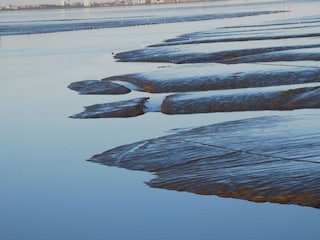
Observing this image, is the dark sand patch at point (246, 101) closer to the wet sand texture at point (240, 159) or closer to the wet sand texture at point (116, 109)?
the wet sand texture at point (116, 109)

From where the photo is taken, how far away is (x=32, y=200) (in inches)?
291

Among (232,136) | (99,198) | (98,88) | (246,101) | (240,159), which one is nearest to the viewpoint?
Result: (99,198)

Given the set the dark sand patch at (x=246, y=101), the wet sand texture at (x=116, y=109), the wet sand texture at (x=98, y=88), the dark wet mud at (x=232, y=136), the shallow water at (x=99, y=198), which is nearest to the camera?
the shallow water at (x=99, y=198)

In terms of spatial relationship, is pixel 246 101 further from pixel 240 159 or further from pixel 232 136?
pixel 240 159

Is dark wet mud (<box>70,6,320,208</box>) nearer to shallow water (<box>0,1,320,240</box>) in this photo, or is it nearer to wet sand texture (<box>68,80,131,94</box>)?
wet sand texture (<box>68,80,131,94</box>)

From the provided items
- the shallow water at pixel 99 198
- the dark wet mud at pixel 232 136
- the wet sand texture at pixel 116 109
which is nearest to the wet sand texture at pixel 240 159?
the dark wet mud at pixel 232 136

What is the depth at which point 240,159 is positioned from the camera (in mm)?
7906

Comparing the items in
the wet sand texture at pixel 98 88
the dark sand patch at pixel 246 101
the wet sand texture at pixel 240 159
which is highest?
the wet sand texture at pixel 240 159

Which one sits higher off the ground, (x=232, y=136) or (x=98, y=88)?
(x=232, y=136)

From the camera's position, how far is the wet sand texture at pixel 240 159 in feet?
22.7

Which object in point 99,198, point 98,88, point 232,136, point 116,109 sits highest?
point 232,136

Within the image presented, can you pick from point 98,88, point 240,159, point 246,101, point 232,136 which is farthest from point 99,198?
point 98,88

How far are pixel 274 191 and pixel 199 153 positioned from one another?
1.62 m

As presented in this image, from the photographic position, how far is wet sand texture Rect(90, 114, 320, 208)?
6914 mm
